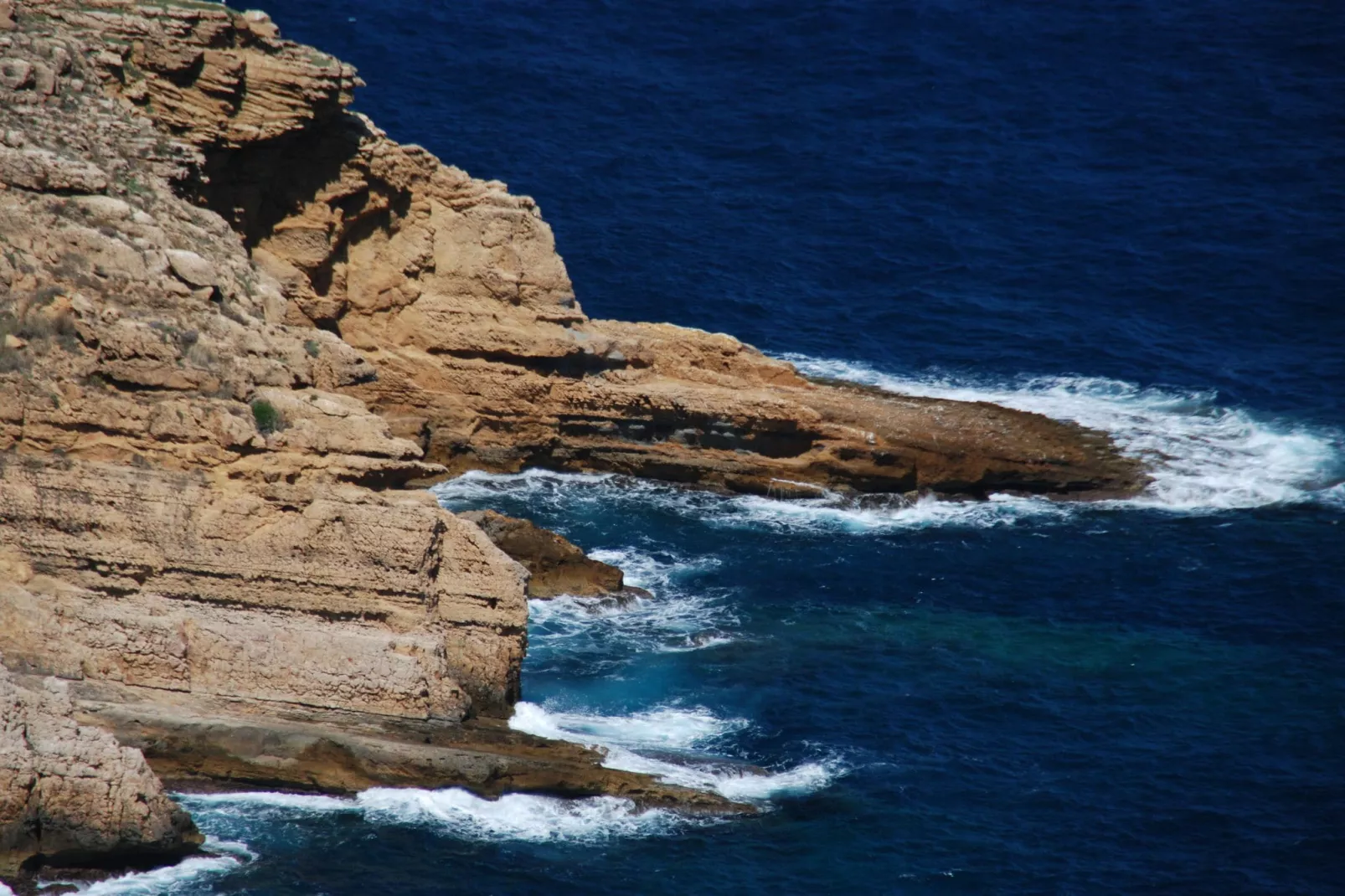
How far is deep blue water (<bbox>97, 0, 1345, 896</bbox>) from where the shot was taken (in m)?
44.6

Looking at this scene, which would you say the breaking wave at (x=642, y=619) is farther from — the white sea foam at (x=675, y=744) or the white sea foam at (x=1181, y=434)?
the white sea foam at (x=1181, y=434)

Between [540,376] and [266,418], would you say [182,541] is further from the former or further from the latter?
[540,376]

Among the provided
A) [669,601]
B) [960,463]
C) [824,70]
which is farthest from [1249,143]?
[669,601]

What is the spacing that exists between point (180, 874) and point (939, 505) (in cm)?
3207

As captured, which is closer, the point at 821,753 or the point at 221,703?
the point at 221,703

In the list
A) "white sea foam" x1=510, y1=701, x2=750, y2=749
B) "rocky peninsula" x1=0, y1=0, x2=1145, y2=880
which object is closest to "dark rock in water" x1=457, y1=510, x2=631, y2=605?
"white sea foam" x1=510, y1=701, x2=750, y2=749

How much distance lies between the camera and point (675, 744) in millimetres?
48688

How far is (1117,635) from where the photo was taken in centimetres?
5612

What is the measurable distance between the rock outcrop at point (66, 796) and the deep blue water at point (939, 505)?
1.10 metres

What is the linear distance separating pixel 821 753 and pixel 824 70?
51066mm

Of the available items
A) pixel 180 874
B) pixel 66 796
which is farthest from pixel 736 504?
pixel 66 796

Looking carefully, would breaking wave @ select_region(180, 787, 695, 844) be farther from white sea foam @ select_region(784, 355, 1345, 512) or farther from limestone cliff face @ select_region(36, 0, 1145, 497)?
white sea foam @ select_region(784, 355, 1345, 512)

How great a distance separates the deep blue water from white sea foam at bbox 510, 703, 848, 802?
0.68 feet

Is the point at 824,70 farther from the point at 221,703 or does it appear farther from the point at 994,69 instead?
the point at 221,703
